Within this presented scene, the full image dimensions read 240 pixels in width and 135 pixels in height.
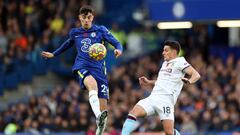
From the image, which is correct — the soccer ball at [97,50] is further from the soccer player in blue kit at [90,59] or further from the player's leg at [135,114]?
the player's leg at [135,114]

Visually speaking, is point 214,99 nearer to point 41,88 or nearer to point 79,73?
point 41,88

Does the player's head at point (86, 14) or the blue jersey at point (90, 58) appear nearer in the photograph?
the player's head at point (86, 14)

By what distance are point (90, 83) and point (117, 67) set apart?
46.0 feet

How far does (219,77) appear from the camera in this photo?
97.3 feet

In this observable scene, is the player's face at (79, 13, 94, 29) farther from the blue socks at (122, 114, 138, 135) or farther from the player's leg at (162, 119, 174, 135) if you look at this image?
the player's leg at (162, 119, 174, 135)

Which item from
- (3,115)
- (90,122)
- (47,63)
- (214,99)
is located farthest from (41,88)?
(214,99)

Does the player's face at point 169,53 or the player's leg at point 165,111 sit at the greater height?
the player's face at point 169,53

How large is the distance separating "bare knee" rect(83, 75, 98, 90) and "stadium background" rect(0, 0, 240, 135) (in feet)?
28.1

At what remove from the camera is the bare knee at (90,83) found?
18766 mm

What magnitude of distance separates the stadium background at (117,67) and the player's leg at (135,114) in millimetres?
8503

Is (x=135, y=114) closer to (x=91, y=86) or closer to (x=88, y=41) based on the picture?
(x=91, y=86)

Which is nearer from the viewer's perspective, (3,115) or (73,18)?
(3,115)

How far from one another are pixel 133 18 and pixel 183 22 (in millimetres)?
7653

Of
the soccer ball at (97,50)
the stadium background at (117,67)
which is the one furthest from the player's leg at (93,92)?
the stadium background at (117,67)
